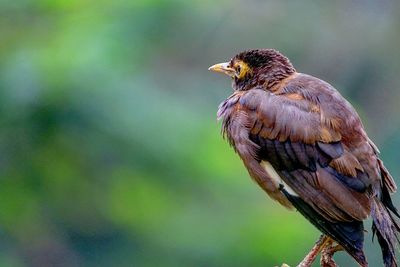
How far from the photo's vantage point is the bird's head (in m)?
7.28

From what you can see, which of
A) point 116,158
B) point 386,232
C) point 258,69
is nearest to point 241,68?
point 258,69

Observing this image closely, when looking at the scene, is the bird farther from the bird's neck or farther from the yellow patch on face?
the yellow patch on face

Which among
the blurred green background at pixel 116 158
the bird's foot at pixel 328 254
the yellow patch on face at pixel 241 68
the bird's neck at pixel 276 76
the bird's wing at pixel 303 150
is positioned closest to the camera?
the bird's foot at pixel 328 254

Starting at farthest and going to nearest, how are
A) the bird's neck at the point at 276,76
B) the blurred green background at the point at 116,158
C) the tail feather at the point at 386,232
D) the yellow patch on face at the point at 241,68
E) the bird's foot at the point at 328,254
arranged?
the blurred green background at the point at 116,158 → the yellow patch on face at the point at 241,68 → the bird's neck at the point at 276,76 → the bird's foot at the point at 328,254 → the tail feather at the point at 386,232

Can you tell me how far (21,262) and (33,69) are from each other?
A: 228 centimetres

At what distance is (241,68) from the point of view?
7.44 m

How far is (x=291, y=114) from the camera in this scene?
6840 mm

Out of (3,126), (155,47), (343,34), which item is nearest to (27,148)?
(3,126)

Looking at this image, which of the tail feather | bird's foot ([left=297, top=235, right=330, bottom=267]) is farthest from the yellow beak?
the tail feather

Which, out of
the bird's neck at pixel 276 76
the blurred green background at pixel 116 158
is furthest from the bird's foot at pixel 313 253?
the blurred green background at pixel 116 158

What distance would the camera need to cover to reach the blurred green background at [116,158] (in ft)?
29.8

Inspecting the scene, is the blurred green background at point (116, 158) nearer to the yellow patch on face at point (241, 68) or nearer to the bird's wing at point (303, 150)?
the yellow patch on face at point (241, 68)

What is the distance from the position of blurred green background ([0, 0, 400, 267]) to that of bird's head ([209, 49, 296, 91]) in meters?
1.72

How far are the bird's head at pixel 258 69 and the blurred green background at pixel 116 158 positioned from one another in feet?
5.63
